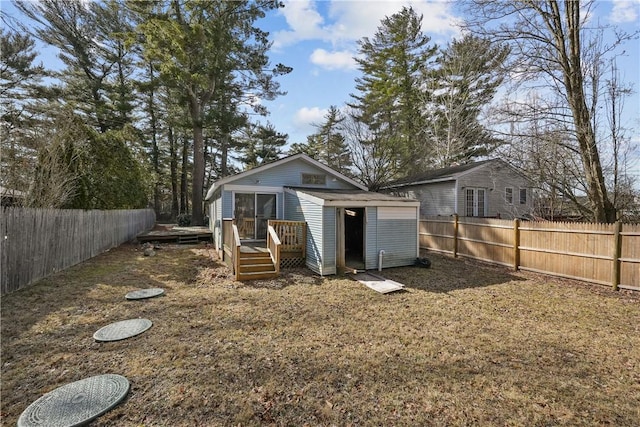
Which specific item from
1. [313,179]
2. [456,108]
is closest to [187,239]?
[313,179]

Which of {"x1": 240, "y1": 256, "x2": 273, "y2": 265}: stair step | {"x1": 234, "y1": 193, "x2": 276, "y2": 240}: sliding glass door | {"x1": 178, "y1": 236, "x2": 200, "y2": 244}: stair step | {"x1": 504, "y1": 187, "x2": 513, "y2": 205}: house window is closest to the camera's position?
{"x1": 240, "y1": 256, "x2": 273, "y2": 265}: stair step

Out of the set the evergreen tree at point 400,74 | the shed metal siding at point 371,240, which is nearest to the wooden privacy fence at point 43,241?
the shed metal siding at point 371,240

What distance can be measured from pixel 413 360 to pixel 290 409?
1792 millimetres

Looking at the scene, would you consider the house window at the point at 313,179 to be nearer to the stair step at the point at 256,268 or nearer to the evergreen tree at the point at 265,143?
the stair step at the point at 256,268

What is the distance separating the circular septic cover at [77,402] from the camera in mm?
2600

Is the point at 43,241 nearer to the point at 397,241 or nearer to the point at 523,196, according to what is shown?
the point at 397,241

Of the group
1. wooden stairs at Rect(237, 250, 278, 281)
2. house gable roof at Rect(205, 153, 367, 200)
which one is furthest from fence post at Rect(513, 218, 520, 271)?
wooden stairs at Rect(237, 250, 278, 281)

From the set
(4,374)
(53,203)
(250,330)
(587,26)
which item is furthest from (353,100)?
(4,374)

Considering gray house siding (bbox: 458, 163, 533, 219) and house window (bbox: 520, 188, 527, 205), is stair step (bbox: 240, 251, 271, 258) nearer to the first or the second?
gray house siding (bbox: 458, 163, 533, 219)

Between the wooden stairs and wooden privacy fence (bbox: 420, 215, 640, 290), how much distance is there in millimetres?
7353

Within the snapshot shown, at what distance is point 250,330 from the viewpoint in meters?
4.61

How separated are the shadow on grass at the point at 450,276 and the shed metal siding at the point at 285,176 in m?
5.17

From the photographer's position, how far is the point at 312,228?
8820mm

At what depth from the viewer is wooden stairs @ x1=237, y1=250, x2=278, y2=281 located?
7691 millimetres
